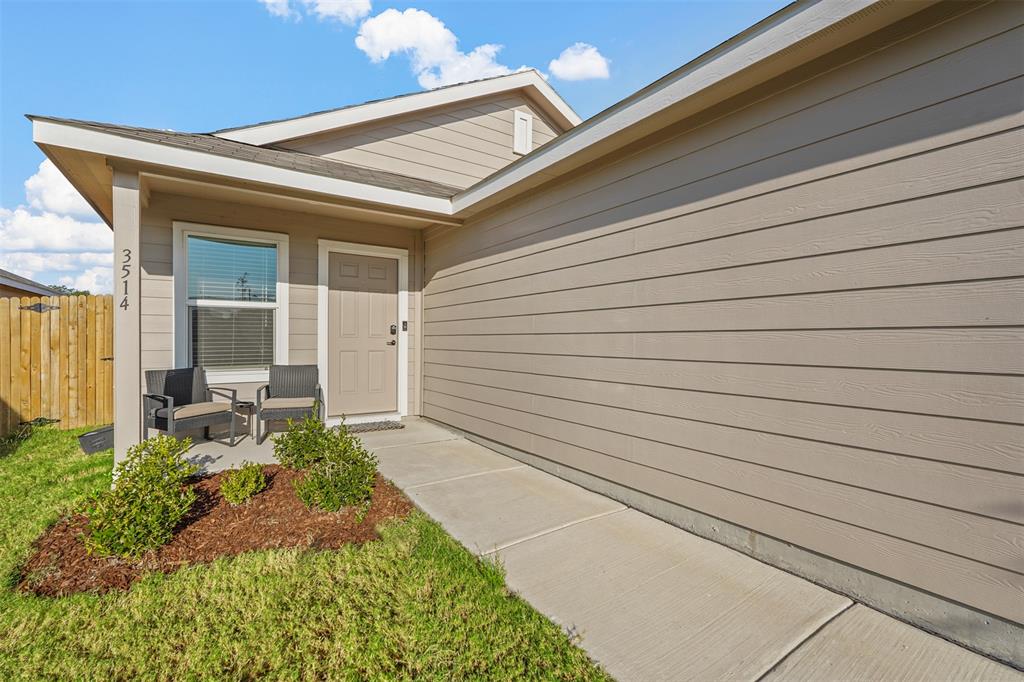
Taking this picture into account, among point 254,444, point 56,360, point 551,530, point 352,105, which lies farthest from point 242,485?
point 352,105

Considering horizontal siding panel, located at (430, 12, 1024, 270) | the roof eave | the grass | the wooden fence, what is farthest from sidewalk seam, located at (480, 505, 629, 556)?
the wooden fence

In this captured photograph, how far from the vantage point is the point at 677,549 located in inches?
96.4

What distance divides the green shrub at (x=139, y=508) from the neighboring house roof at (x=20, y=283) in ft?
→ 33.2

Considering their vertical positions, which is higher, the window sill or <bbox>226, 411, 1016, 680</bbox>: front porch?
the window sill

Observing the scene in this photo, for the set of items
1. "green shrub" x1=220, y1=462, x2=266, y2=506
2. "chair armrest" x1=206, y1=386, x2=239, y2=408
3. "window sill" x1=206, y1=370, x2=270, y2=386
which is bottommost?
"green shrub" x1=220, y1=462, x2=266, y2=506

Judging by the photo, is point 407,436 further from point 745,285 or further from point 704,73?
point 704,73

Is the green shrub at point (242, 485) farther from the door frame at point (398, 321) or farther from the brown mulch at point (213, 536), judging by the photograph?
the door frame at point (398, 321)

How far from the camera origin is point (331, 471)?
9.72 ft

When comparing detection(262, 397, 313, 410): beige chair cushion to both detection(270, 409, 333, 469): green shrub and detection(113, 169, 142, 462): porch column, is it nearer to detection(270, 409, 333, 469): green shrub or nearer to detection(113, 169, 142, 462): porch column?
detection(270, 409, 333, 469): green shrub

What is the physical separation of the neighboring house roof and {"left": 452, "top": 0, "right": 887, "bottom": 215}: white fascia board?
11411 millimetres

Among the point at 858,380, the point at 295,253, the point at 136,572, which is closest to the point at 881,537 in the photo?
the point at 858,380

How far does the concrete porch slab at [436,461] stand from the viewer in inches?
143

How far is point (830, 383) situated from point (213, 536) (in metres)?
3.41

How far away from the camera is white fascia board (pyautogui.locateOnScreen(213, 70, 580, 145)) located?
5109 millimetres
